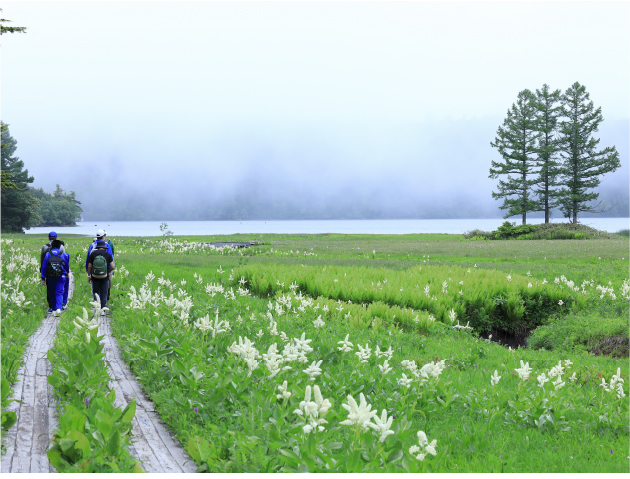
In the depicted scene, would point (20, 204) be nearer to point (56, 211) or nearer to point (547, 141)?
point (56, 211)

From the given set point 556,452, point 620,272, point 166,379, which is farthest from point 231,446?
point 620,272

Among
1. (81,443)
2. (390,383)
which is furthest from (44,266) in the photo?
(390,383)

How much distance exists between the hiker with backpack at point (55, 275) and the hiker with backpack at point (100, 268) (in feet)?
2.42

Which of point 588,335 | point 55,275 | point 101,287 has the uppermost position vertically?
point 55,275

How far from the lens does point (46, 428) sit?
4.70 meters

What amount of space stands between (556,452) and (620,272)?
1779cm

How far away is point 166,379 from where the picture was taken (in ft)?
19.3

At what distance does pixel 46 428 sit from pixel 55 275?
7.76 m

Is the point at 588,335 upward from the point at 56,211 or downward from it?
downward

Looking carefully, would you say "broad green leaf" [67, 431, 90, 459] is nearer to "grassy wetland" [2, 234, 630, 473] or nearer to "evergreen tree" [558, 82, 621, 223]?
"grassy wetland" [2, 234, 630, 473]

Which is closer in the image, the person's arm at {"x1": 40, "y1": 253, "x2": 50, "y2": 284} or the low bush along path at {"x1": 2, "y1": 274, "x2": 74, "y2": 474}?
the low bush along path at {"x1": 2, "y1": 274, "x2": 74, "y2": 474}

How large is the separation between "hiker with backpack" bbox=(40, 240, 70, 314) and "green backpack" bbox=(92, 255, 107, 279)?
99cm

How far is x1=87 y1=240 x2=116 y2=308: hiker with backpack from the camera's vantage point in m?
11.2

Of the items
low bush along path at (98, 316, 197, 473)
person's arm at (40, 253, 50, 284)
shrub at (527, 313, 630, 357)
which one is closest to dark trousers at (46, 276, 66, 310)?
person's arm at (40, 253, 50, 284)
